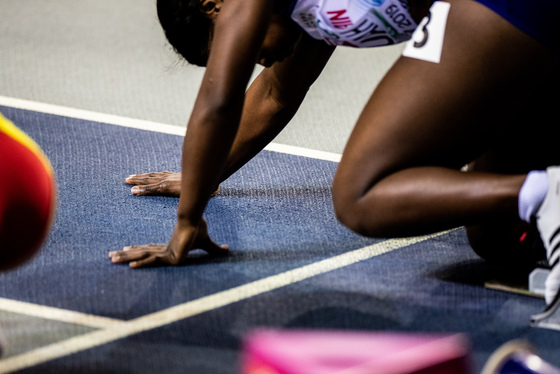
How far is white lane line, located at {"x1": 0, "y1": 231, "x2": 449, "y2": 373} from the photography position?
1.51 meters

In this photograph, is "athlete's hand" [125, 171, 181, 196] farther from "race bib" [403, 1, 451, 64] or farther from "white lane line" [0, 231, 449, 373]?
"race bib" [403, 1, 451, 64]

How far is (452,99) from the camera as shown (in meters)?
1.68

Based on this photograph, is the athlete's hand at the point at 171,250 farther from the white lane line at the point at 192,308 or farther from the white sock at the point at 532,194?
the white sock at the point at 532,194

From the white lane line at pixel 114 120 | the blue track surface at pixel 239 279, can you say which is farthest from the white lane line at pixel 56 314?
the white lane line at pixel 114 120

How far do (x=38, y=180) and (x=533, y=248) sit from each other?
1.22 metres

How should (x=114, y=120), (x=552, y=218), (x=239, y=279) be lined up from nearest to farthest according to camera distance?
(x=552, y=218) < (x=239, y=279) < (x=114, y=120)

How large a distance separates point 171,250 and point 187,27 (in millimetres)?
555

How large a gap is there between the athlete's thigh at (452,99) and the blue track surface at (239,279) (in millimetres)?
298

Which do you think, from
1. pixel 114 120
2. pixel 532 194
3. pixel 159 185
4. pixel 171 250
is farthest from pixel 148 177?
pixel 532 194

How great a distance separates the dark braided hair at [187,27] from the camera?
1929 millimetres

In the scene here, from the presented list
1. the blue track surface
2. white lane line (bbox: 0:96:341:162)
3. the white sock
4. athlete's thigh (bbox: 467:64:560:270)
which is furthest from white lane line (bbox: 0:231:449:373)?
white lane line (bbox: 0:96:341:162)

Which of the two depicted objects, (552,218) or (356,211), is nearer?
(552,218)

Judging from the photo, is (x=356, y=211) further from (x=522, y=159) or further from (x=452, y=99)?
(x=522, y=159)

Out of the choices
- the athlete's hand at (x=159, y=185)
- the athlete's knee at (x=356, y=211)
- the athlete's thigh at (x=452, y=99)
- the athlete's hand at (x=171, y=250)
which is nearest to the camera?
the athlete's thigh at (x=452, y=99)
